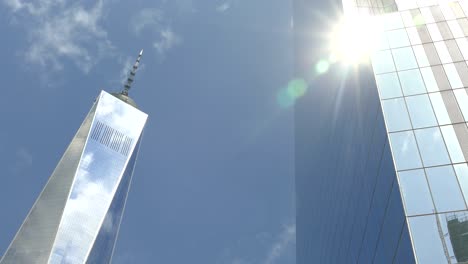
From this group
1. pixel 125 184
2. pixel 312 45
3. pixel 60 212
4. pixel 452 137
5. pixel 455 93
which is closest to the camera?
pixel 452 137

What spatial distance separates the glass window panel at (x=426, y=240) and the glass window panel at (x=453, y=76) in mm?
10427

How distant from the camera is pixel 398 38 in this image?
34500 mm

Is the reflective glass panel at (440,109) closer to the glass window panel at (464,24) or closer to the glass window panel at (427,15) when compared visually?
the glass window panel at (464,24)

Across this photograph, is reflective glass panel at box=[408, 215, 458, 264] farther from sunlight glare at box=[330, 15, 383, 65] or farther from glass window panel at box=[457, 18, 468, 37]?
glass window panel at box=[457, 18, 468, 37]

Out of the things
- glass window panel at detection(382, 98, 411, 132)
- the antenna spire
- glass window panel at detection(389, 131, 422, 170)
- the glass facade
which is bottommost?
glass window panel at detection(389, 131, 422, 170)

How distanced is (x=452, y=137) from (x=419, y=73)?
21.1 feet

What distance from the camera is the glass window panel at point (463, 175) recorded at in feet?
78.1

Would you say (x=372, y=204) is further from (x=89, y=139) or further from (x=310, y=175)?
(x=89, y=139)

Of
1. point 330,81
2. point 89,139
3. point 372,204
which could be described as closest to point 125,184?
point 89,139

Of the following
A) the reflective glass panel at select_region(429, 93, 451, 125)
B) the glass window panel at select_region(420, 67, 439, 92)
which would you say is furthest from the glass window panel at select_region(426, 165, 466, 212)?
the glass window panel at select_region(420, 67, 439, 92)

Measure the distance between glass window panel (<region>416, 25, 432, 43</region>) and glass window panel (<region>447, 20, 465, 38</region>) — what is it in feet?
5.56

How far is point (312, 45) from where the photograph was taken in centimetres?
7812

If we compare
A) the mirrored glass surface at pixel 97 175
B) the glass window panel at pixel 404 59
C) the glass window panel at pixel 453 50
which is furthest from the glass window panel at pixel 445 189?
the mirrored glass surface at pixel 97 175

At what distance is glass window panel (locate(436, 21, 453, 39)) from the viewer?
109 ft
